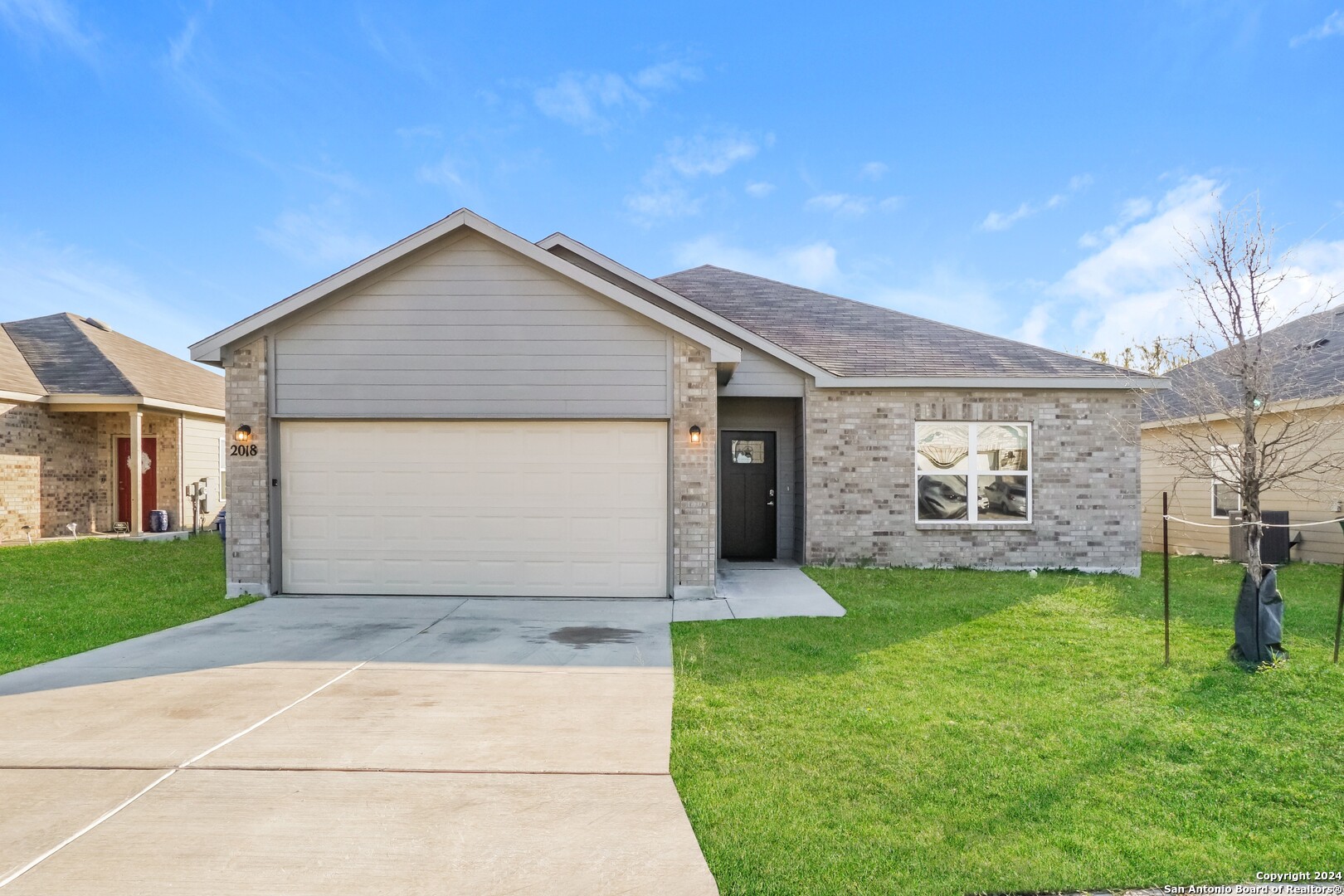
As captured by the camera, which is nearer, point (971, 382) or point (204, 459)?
point (971, 382)

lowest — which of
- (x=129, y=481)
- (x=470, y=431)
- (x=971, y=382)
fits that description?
(x=129, y=481)

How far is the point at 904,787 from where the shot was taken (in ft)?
11.3

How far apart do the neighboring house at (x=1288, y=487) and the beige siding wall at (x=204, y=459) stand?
20404mm

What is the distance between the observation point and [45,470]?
611 inches

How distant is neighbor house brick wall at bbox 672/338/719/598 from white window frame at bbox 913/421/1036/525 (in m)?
4.24

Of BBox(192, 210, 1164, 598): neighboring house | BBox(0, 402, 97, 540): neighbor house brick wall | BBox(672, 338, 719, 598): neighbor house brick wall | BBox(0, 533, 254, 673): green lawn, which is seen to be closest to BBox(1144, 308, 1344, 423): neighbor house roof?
BBox(672, 338, 719, 598): neighbor house brick wall

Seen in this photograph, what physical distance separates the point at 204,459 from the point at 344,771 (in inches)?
712

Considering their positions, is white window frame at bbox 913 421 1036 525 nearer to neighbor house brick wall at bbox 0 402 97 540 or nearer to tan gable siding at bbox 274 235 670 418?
tan gable siding at bbox 274 235 670 418

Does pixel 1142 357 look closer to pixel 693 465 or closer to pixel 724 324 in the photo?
pixel 724 324

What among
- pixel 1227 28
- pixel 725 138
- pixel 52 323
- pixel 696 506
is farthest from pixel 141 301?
pixel 1227 28

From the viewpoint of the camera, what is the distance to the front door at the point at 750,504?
483 inches

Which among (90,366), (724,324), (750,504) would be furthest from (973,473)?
(90,366)

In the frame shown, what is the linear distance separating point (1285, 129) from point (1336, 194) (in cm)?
613

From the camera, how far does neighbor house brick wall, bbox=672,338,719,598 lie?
8625mm
